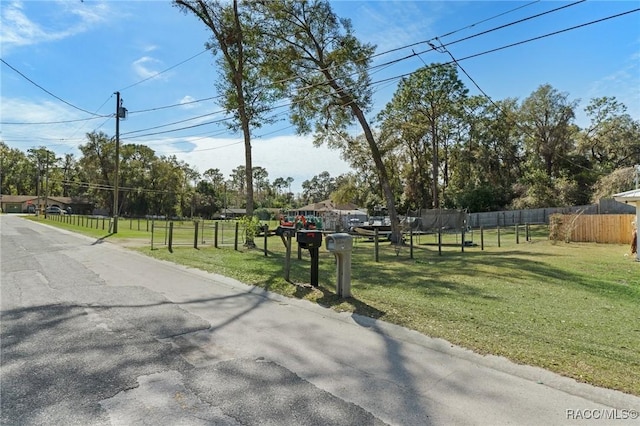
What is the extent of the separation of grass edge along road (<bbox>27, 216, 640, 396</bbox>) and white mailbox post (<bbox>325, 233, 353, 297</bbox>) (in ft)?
0.74

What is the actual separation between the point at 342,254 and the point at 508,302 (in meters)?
2.90

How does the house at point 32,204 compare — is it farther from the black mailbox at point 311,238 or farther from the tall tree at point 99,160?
the black mailbox at point 311,238

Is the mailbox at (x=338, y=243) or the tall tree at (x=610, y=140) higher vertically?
the tall tree at (x=610, y=140)

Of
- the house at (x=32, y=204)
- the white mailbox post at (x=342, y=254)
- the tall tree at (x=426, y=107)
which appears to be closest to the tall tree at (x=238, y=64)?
the white mailbox post at (x=342, y=254)

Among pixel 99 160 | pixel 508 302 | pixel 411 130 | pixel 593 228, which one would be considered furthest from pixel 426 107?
pixel 99 160

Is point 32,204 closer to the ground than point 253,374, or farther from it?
farther from it

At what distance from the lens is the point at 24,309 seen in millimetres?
5754

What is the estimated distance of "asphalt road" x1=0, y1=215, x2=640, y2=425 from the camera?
9.32 ft

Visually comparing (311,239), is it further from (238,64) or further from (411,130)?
(411,130)

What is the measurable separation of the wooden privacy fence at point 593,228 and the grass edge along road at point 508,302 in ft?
31.7

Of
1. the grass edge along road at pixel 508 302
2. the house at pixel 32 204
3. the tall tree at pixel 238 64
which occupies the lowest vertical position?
the grass edge along road at pixel 508 302

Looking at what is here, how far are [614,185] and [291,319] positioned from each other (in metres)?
36.2

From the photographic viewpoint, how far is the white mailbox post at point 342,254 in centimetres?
612

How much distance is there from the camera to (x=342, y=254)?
6.30m
